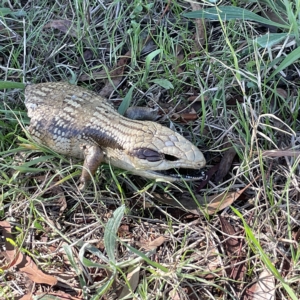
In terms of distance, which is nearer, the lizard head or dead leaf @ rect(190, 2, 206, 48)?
the lizard head

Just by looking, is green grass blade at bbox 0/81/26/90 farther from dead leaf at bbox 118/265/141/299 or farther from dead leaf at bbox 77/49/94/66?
dead leaf at bbox 118/265/141/299

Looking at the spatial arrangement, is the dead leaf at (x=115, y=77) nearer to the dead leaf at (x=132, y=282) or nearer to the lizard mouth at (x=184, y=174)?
the lizard mouth at (x=184, y=174)

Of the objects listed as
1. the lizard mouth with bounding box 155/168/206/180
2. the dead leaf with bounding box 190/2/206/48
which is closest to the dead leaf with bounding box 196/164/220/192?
the lizard mouth with bounding box 155/168/206/180

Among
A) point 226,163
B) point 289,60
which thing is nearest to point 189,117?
point 226,163

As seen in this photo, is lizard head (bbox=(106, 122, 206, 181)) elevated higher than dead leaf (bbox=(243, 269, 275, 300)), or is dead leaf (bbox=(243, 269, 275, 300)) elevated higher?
lizard head (bbox=(106, 122, 206, 181))

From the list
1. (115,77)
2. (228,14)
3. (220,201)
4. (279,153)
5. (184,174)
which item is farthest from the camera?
(115,77)

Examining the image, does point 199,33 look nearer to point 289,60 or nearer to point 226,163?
point 289,60

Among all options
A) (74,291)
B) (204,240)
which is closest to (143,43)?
(204,240)
